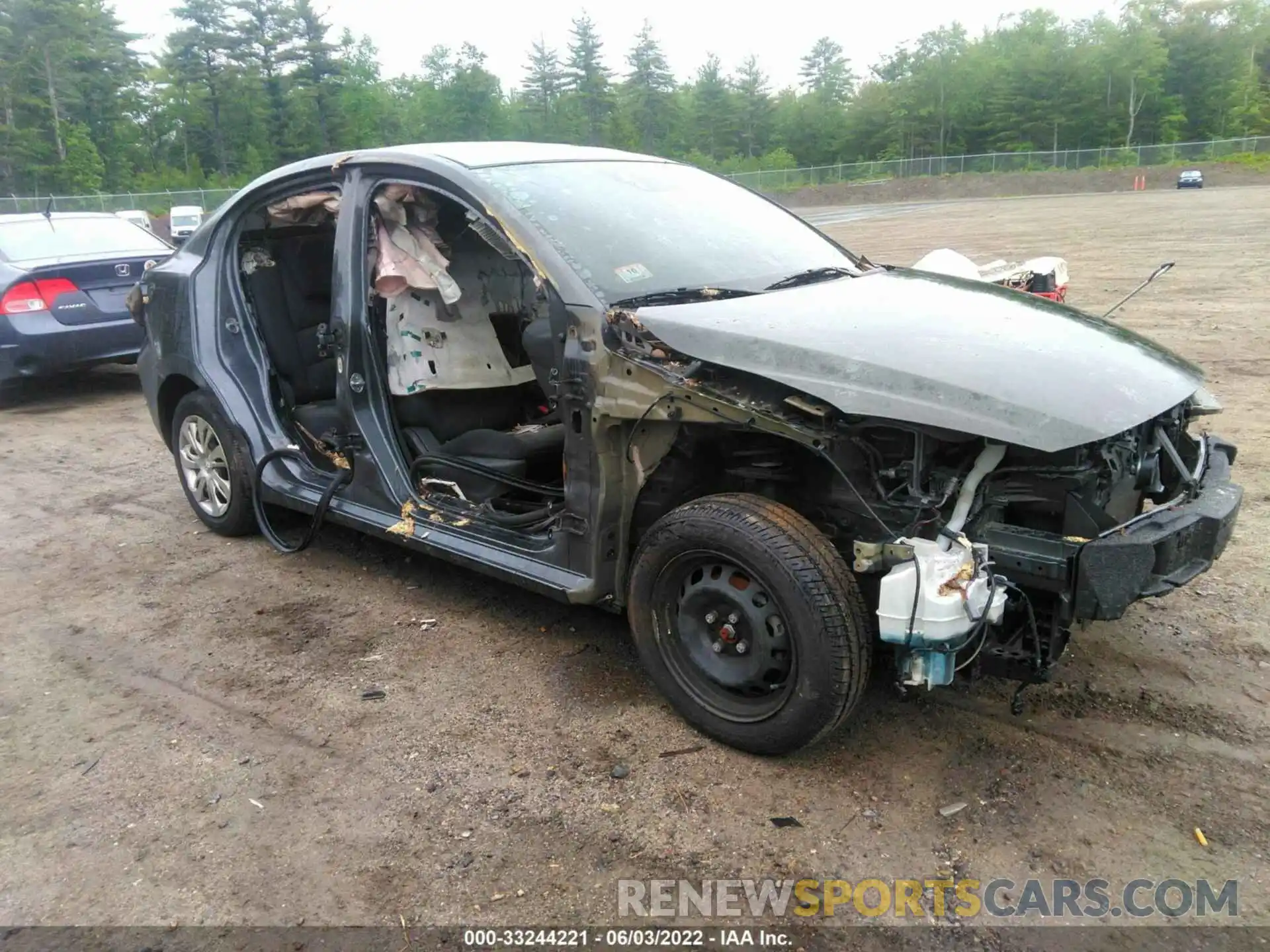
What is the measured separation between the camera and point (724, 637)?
9.62 ft

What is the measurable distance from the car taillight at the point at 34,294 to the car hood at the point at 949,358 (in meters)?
6.90

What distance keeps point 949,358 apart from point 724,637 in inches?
41.4

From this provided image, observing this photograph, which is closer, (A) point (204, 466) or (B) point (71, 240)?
(A) point (204, 466)

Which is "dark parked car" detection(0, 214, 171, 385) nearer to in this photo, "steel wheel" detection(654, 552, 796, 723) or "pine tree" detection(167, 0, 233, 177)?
"steel wheel" detection(654, 552, 796, 723)

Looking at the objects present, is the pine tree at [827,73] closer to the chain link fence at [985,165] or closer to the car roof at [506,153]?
the chain link fence at [985,165]

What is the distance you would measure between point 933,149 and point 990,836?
76.3 metres

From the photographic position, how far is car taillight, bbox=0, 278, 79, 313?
7.76 metres

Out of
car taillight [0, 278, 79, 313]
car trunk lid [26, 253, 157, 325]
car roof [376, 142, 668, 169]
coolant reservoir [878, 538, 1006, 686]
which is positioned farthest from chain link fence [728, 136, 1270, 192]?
coolant reservoir [878, 538, 1006, 686]

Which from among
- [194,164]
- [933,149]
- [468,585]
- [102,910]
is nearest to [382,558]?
[468,585]

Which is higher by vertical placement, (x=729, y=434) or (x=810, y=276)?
(x=810, y=276)

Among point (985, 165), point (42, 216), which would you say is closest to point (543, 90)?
point (985, 165)

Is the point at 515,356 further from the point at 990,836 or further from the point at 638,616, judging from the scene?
the point at 990,836

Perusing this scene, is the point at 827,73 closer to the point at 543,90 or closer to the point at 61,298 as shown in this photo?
the point at 543,90

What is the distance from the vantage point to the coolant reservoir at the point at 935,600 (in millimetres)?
2498
